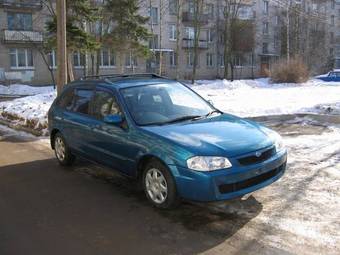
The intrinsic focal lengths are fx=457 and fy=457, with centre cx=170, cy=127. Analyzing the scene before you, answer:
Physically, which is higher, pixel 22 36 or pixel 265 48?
pixel 265 48

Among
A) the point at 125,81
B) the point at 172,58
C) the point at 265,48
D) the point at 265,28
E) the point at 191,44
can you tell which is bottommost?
the point at 125,81

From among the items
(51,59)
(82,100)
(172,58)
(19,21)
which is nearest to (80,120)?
(82,100)

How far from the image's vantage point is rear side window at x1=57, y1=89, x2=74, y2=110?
791 centimetres

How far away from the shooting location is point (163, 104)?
6.54 meters

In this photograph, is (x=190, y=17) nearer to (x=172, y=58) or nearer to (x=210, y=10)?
(x=210, y=10)

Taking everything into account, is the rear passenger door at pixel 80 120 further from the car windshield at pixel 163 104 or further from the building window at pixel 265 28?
the building window at pixel 265 28

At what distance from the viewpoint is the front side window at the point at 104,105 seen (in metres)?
6.58

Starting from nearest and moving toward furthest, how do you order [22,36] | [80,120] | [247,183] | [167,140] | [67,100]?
[247,183] < [167,140] < [80,120] < [67,100] < [22,36]

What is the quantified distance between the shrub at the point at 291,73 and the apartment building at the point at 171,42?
1108 cm

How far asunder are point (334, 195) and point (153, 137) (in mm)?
2454

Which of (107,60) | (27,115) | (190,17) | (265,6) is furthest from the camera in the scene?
(265,6)

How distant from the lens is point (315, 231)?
189 inches

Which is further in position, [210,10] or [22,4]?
[210,10]

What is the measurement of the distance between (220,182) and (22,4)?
37.6 m
